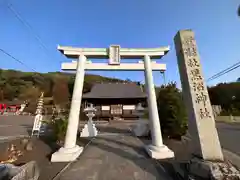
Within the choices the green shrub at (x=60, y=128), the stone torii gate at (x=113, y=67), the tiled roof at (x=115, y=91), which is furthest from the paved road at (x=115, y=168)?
the tiled roof at (x=115, y=91)

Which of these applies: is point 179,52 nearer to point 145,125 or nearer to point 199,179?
point 199,179

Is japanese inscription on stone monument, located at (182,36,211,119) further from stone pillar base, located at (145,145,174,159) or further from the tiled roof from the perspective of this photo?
the tiled roof

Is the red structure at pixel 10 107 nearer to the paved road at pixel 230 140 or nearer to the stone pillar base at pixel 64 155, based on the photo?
the stone pillar base at pixel 64 155

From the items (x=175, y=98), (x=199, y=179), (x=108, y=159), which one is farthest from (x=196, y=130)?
(x=175, y=98)

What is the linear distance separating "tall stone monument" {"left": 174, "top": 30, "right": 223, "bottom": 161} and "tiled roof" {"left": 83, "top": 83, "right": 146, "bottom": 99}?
848 inches

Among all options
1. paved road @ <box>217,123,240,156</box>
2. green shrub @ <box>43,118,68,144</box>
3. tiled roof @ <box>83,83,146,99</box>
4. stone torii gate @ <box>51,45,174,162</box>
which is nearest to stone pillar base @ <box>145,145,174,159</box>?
Result: stone torii gate @ <box>51,45,174,162</box>

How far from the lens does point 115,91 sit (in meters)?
28.7

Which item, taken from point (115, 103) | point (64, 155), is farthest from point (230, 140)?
point (115, 103)

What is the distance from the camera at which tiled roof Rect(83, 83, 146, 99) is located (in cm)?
2686

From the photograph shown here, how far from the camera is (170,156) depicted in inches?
237

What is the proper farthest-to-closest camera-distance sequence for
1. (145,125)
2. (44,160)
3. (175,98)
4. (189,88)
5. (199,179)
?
(145,125)
(175,98)
(44,160)
(189,88)
(199,179)

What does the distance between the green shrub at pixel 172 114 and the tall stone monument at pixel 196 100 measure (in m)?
4.89

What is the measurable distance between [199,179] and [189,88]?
6.66 feet

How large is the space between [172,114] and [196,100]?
514cm
